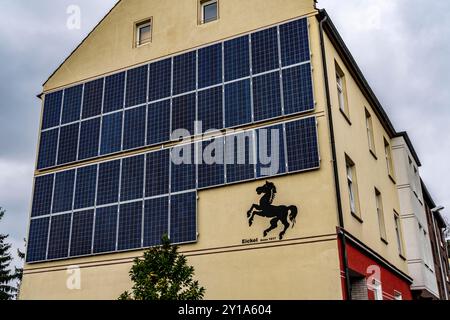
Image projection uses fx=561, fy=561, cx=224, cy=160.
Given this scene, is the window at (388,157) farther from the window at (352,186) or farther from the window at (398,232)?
the window at (352,186)

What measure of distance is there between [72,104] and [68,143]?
184cm

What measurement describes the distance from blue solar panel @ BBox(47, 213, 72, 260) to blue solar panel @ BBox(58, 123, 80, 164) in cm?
249

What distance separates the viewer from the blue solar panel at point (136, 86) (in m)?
22.5

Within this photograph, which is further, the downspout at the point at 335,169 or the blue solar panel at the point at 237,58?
the blue solar panel at the point at 237,58

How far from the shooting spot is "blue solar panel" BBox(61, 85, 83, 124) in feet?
78.7

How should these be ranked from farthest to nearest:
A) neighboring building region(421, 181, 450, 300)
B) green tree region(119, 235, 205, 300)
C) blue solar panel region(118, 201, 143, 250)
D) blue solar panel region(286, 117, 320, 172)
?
neighboring building region(421, 181, 450, 300), blue solar panel region(118, 201, 143, 250), blue solar panel region(286, 117, 320, 172), green tree region(119, 235, 205, 300)

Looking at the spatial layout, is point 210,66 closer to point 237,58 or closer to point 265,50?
point 237,58

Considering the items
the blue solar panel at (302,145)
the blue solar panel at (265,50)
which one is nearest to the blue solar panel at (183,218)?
the blue solar panel at (302,145)

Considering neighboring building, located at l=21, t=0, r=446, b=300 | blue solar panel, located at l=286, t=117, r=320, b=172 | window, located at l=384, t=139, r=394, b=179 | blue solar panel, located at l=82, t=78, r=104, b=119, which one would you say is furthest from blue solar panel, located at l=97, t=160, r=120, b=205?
window, located at l=384, t=139, r=394, b=179

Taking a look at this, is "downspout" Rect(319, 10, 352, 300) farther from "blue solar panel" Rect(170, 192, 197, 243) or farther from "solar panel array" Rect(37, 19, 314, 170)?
"blue solar panel" Rect(170, 192, 197, 243)

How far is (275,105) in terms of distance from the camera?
19297 millimetres

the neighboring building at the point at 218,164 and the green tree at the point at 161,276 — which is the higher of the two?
the neighboring building at the point at 218,164

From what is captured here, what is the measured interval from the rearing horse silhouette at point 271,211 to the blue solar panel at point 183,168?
269 cm

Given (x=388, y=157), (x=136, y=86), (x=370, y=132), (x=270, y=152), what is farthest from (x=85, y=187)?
(x=388, y=157)
